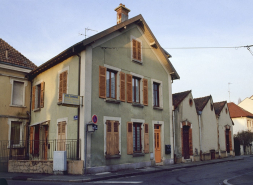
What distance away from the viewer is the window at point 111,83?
15302mm

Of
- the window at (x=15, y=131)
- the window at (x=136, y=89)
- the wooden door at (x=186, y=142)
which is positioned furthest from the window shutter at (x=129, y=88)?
the window at (x=15, y=131)

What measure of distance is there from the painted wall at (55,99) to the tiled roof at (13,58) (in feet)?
4.88

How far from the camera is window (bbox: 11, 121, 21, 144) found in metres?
18.1

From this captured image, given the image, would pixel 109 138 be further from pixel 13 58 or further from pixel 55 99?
pixel 13 58

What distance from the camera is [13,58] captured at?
749 inches

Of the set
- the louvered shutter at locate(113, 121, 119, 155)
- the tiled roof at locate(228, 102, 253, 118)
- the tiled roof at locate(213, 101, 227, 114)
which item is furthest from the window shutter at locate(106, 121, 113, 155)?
the tiled roof at locate(228, 102, 253, 118)

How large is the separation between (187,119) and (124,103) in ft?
23.4

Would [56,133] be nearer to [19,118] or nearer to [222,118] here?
[19,118]

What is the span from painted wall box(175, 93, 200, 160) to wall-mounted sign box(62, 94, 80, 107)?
900 cm

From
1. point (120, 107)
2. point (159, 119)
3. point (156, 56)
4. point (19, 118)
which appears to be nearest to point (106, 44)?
point (120, 107)

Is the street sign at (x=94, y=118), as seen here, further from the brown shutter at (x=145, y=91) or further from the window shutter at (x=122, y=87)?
the brown shutter at (x=145, y=91)

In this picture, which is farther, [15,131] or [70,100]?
[15,131]

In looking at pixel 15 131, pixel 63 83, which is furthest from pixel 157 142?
pixel 15 131

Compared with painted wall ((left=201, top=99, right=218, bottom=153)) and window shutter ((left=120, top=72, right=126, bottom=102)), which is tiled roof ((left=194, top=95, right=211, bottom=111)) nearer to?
painted wall ((left=201, top=99, right=218, bottom=153))
